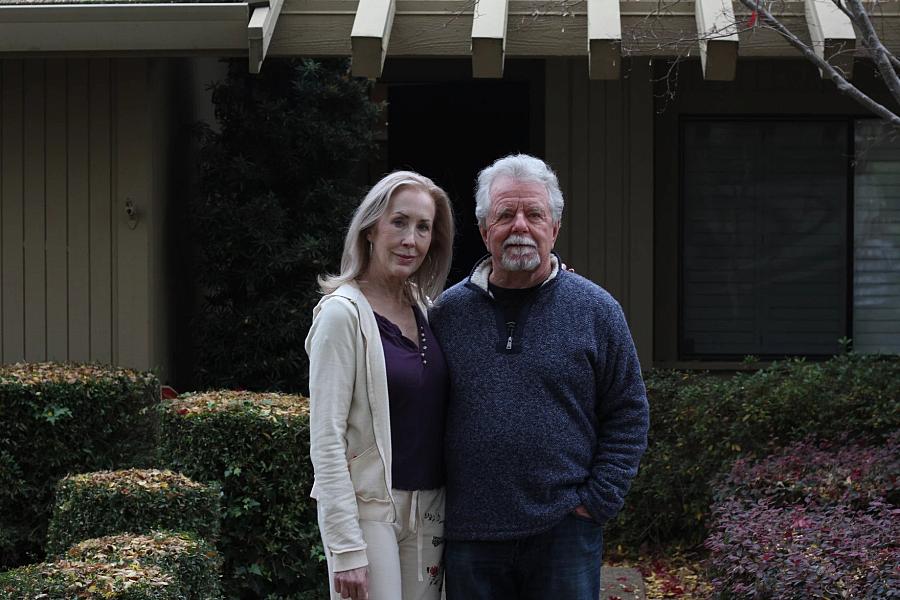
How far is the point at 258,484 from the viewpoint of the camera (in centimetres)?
532

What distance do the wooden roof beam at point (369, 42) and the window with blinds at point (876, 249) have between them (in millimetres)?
4042

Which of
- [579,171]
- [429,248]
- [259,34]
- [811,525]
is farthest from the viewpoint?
[579,171]

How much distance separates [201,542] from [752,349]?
5.50 metres

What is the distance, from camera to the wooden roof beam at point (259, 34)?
22.0 ft

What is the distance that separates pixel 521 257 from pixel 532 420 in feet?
1.55

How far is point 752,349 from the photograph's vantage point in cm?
888

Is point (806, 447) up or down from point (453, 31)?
down

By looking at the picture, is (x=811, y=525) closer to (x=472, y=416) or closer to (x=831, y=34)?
(x=472, y=416)

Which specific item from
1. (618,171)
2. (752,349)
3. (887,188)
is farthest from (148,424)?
(887,188)

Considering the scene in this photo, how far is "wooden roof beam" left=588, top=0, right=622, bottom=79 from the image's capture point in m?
6.58

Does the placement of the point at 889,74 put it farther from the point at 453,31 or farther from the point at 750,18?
the point at 453,31

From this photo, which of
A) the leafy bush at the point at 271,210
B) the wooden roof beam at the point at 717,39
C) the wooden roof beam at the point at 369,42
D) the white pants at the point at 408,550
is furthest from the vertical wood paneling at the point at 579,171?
the white pants at the point at 408,550

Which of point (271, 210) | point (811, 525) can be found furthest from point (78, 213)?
point (811, 525)

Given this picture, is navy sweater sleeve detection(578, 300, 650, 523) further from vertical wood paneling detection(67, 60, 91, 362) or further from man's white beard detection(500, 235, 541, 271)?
vertical wood paneling detection(67, 60, 91, 362)
